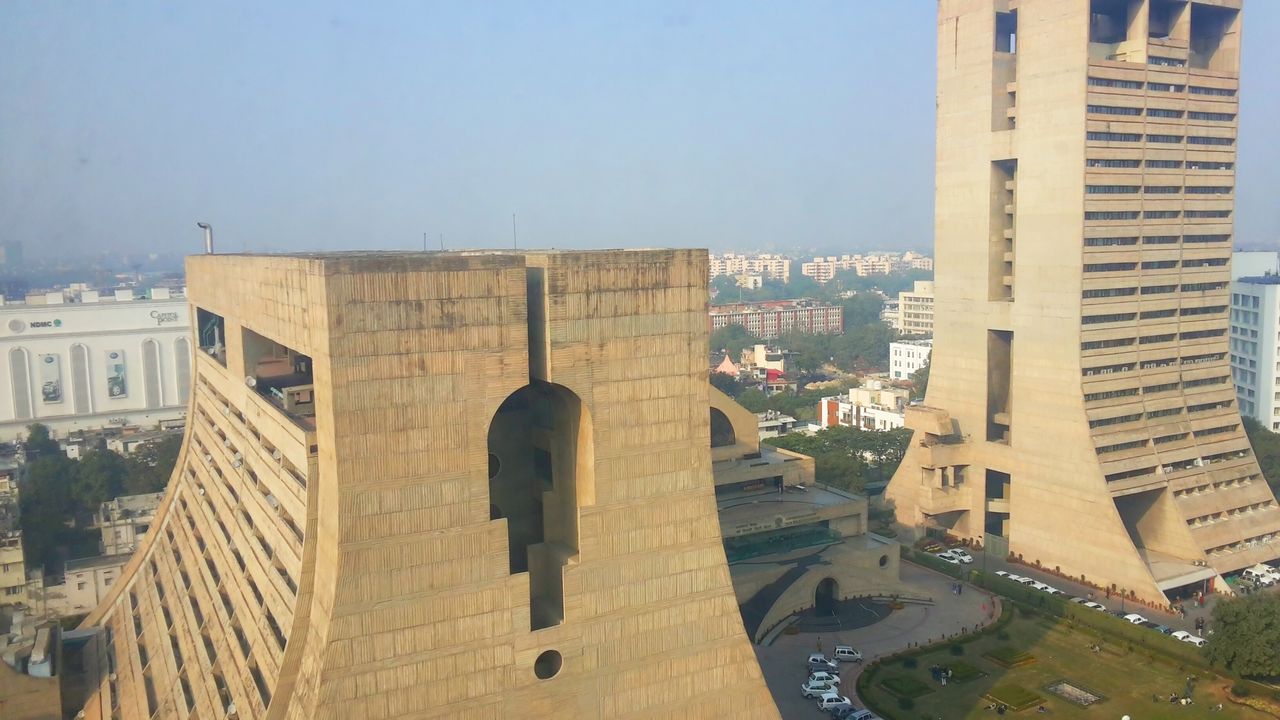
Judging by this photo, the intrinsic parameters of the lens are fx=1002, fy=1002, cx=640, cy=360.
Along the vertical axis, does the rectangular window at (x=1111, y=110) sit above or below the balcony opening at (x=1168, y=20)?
below

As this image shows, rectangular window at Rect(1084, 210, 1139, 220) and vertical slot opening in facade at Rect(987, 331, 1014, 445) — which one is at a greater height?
rectangular window at Rect(1084, 210, 1139, 220)

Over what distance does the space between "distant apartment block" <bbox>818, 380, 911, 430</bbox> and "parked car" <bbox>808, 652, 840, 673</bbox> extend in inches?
1516

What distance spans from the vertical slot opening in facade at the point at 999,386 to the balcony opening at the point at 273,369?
27444mm

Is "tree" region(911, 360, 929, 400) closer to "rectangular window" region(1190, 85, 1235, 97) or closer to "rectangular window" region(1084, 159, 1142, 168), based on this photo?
"rectangular window" region(1190, 85, 1235, 97)

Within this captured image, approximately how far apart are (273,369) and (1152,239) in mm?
32300

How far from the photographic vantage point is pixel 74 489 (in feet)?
151

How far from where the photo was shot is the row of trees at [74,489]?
139ft

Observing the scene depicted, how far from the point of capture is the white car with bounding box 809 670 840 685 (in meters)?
28.4

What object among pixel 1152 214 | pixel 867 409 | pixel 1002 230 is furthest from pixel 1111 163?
pixel 867 409

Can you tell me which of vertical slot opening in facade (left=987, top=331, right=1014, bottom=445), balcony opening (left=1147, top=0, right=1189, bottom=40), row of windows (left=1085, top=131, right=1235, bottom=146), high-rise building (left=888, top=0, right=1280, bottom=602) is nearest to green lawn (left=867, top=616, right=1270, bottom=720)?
high-rise building (left=888, top=0, right=1280, bottom=602)

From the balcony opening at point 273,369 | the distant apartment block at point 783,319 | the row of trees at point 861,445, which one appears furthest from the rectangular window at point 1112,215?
the distant apartment block at point 783,319

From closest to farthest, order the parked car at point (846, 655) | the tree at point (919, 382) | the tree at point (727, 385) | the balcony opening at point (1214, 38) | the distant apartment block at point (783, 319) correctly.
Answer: the parked car at point (846, 655)
the balcony opening at point (1214, 38)
the tree at point (919, 382)
the tree at point (727, 385)
the distant apartment block at point (783, 319)

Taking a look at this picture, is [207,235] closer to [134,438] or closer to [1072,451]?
[134,438]

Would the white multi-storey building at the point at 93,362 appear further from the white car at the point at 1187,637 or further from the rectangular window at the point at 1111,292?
the white car at the point at 1187,637
